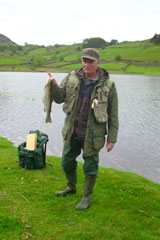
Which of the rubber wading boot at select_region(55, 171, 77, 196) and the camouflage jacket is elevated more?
the camouflage jacket

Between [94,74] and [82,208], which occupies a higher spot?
[94,74]

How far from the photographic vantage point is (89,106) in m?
5.05

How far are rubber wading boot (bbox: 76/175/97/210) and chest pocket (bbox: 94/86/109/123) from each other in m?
1.38

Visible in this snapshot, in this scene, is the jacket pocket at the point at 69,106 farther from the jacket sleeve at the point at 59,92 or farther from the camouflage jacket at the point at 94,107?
the jacket sleeve at the point at 59,92

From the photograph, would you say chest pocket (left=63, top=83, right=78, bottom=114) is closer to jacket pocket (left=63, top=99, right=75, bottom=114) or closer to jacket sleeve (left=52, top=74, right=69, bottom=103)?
jacket pocket (left=63, top=99, right=75, bottom=114)

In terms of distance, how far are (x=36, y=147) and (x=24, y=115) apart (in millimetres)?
15881

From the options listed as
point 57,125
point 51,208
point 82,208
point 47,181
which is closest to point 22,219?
point 51,208

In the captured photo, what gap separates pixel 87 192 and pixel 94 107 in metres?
2.04

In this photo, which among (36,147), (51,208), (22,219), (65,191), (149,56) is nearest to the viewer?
(22,219)

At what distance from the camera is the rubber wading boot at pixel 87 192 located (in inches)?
214

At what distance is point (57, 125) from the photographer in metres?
19.5

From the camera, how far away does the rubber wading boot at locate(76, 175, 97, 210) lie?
544 centimetres

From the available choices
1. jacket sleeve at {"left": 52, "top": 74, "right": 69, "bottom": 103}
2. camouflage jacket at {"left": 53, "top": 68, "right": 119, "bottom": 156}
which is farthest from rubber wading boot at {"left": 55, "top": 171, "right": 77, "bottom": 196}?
jacket sleeve at {"left": 52, "top": 74, "right": 69, "bottom": 103}

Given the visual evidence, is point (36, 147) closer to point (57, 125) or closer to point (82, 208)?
point (82, 208)
